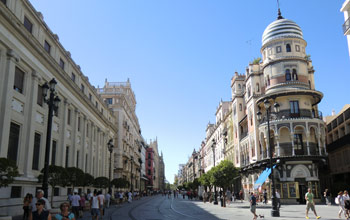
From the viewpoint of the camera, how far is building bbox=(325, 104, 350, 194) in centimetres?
3916

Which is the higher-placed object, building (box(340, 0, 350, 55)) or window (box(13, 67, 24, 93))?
building (box(340, 0, 350, 55))

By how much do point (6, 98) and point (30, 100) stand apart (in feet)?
11.7

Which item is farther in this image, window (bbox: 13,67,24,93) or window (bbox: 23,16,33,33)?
window (bbox: 23,16,33,33)

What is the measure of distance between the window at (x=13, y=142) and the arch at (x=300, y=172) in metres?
28.0

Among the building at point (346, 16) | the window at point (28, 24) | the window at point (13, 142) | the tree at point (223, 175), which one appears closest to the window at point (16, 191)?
the window at point (13, 142)

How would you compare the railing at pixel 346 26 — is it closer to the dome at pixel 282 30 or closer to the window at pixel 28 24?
the dome at pixel 282 30

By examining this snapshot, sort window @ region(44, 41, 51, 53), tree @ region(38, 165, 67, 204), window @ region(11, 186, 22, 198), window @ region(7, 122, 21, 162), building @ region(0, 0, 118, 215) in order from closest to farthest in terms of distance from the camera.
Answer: building @ region(0, 0, 118, 215) → window @ region(11, 186, 22, 198) → window @ region(7, 122, 21, 162) → tree @ region(38, 165, 67, 204) → window @ region(44, 41, 51, 53)

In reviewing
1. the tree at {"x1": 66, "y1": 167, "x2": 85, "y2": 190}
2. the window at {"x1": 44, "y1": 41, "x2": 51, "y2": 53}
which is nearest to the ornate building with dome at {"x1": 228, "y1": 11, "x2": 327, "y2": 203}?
the tree at {"x1": 66, "y1": 167, "x2": 85, "y2": 190}

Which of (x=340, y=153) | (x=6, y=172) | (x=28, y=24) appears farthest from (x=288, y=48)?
(x=6, y=172)

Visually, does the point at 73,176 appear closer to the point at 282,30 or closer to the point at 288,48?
the point at 288,48

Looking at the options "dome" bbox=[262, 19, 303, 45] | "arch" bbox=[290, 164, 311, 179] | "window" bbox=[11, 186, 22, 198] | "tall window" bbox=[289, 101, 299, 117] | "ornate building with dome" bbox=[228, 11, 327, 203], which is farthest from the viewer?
"dome" bbox=[262, 19, 303, 45]

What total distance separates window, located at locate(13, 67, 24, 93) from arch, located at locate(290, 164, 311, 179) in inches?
1122

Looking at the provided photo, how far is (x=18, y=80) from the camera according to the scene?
20.5 meters

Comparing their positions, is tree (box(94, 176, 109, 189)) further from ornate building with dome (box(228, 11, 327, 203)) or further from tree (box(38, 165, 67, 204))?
ornate building with dome (box(228, 11, 327, 203))
